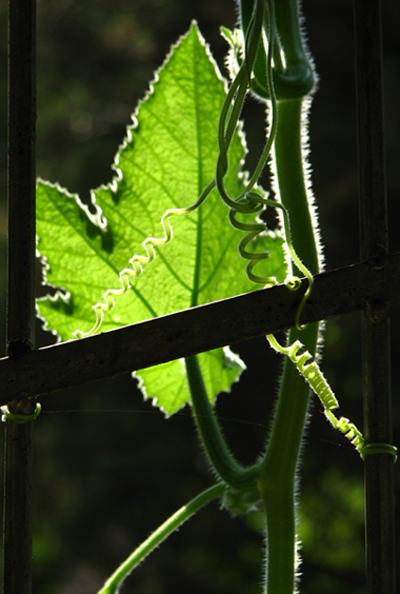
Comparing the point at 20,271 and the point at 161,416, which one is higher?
the point at 161,416

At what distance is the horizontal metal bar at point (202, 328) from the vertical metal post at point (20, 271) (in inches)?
0.6

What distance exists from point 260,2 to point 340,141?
3.02m

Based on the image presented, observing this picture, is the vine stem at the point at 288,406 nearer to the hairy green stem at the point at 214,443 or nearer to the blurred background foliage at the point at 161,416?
the hairy green stem at the point at 214,443

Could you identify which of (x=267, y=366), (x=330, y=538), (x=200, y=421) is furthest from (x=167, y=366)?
(x=267, y=366)

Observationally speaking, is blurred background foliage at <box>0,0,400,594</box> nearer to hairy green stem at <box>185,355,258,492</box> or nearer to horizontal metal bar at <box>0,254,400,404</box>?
hairy green stem at <box>185,355,258,492</box>

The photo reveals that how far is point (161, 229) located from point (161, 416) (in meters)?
2.62

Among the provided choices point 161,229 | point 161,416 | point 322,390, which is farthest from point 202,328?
point 161,416

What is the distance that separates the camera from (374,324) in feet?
0.77

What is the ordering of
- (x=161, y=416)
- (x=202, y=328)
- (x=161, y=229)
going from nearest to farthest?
(x=202, y=328), (x=161, y=229), (x=161, y=416)

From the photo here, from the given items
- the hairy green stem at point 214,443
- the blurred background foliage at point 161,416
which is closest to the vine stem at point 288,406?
the hairy green stem at point 214,443

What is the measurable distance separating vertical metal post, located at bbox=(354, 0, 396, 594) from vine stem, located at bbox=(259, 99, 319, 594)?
0.03 meters

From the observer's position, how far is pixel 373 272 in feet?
0.74

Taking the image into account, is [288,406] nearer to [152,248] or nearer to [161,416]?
[152,248]

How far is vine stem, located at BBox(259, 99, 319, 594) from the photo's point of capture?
0.90ft
